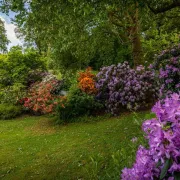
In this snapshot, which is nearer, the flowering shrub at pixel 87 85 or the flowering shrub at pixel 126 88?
the flowering shrub at pixel 126 88

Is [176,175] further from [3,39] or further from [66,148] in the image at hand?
[3,39]

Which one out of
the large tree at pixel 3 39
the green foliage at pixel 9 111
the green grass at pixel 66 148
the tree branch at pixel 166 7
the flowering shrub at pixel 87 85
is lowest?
the green grass at pixel 66 148

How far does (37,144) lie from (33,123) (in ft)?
11.5

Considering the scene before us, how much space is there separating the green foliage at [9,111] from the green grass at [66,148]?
106 inches

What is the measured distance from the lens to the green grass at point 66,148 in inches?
209

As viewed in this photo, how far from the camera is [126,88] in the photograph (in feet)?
32.9

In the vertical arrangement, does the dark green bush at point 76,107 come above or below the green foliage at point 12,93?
below

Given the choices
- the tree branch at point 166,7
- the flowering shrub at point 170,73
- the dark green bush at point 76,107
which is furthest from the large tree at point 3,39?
the flowering shrub at point 170,73

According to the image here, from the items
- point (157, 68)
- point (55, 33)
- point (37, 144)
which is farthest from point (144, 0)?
point (55, 33)

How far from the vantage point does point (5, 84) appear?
1627 cm

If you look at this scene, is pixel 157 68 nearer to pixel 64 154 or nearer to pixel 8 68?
pixel 64 154

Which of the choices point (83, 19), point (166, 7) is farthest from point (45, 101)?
point (166, 7)

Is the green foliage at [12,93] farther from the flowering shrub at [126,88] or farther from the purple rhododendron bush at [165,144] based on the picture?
the purple rhododendron bush at [165,144]

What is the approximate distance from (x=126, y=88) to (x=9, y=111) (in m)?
6.60
